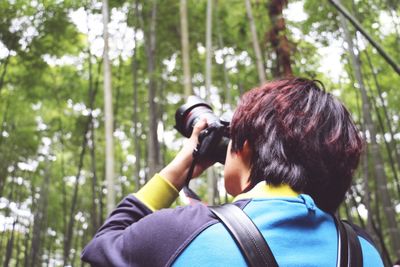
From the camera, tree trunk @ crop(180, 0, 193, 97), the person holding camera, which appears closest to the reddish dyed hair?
the person holding camera

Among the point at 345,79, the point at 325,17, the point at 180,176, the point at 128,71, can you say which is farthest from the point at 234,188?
the point at 345,79

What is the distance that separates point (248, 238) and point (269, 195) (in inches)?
4.5

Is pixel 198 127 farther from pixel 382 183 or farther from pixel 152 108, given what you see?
pixel 152 108

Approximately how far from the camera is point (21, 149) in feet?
26.5

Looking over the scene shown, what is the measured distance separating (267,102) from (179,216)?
28 cm

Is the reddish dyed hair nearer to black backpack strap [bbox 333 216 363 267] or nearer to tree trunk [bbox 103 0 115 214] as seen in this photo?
black backpack strap [bbox 333 216 363 267]

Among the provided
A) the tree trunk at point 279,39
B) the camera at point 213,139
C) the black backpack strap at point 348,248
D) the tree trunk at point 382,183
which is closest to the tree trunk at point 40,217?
the tree trunk at point 279,39

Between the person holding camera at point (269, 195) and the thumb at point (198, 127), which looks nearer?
the person holding camera at point (269, 195)

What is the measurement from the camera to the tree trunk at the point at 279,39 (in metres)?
4.12

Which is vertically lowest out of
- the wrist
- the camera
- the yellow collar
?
the yellow collar

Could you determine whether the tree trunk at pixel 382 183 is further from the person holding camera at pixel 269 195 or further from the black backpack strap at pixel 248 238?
the black backpack strap at pixel 248 238

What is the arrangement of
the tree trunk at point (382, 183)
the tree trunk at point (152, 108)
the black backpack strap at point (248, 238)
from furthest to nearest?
the tree trunk at point (152, 108) < the tree trunk at point (382, 183) < the black backpack strap at point (248, 238)

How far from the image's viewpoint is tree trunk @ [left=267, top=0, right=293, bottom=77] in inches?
162

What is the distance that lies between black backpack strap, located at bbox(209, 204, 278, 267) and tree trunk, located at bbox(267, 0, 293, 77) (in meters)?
3.33
